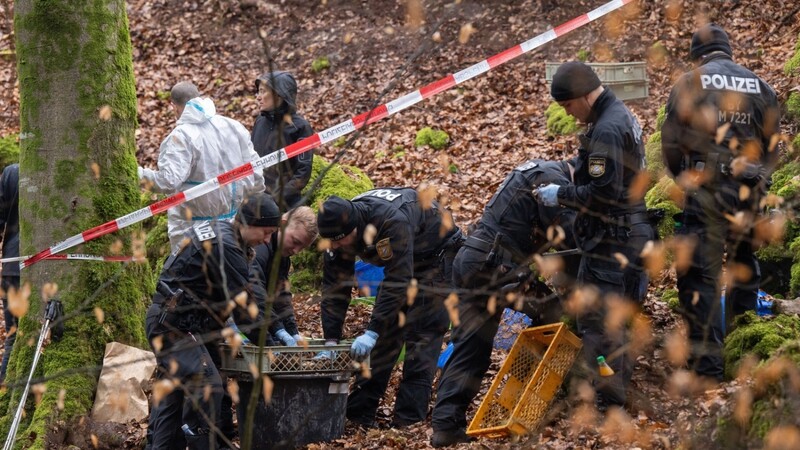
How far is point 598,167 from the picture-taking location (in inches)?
245

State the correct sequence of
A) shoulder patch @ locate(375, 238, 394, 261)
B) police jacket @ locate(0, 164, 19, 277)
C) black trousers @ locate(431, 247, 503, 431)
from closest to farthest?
1. black trousers @ locate(431, 247, 503, 431)
2. shoulder patch @ locate(375, 238, 394, 261)
3. police jacket @ locate(0, 164, 19, 277)

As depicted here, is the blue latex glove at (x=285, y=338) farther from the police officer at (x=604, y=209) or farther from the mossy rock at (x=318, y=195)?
the police officer at (x=604, y=209)

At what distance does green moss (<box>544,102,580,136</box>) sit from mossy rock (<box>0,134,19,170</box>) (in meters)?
6.84

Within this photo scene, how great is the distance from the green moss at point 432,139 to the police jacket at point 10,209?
5474 mm

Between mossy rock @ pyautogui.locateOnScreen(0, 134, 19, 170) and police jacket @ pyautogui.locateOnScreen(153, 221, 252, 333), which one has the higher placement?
mossy rock @ pyautogui.locateOnScreen(0, 134, 19, 170)

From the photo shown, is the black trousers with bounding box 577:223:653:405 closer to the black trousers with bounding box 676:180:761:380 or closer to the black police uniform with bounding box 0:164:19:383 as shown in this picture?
the black trousers with bounding box 676:180:761:380

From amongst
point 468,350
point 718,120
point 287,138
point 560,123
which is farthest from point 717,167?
point 560,123

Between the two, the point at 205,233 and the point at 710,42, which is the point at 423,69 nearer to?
the point at 710,42

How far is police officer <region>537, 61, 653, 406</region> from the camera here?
6.25 m

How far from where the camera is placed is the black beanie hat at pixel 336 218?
6809mm

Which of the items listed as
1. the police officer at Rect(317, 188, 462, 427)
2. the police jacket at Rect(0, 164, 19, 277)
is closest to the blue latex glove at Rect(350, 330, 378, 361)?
the police officer at Rect(317, 188, 462, 427)

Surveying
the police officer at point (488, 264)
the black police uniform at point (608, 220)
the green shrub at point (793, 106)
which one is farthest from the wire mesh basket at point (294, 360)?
the green shrub at point (793, 106)

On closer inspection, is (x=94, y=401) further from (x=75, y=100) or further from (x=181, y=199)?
(x=75, y=100)

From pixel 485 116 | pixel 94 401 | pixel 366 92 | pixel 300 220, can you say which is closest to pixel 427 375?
pixel 300 220
